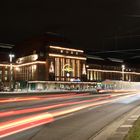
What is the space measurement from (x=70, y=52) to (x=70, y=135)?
174494 mm

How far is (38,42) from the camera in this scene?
7323 inches

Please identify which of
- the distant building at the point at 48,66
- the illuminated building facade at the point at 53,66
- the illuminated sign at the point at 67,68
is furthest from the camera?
the illuminated sign at the point at 67,68

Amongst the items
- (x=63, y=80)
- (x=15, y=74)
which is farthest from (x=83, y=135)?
(x=15, y=74)

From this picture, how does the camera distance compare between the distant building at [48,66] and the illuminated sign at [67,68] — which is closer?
the distant building at [48,66]

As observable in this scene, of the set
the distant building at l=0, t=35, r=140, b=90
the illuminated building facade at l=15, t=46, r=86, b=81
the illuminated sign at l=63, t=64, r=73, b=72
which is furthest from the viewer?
the illuminated sign at l=63, t=64, r=73, b=72

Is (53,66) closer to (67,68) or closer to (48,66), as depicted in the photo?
(48,66)

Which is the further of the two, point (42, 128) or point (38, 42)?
point (38, 42)

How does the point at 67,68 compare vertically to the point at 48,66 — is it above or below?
below

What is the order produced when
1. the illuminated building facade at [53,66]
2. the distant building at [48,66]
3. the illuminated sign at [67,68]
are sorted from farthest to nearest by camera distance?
the illuminated sign at [67,68], the illuminated building facade at [53,66], the distant building at [48,66]

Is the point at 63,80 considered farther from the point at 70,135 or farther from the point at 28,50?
the point at 70,135

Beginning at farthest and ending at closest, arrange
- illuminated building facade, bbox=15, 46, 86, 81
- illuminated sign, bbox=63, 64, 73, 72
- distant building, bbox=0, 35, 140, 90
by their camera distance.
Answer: illuminated sign, bbox=63, 64, 73, 72, illuminated building facade, bbox=15, 46, 86, 81, distant building, bbox=0, 35, 140, 90

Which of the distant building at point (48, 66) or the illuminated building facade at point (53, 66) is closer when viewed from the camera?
the distant building at point (48, 66)

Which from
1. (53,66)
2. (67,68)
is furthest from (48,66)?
(67,68)

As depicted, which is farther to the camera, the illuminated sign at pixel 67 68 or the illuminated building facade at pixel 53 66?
the illuminated sign at pixel 67 68
